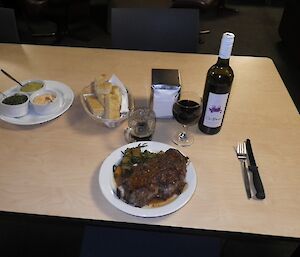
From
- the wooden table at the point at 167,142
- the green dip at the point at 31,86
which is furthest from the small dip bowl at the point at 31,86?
the wooden table at the point at 167,142

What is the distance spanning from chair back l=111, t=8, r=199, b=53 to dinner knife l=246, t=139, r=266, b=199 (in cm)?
77

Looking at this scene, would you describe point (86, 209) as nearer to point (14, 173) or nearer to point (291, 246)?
point (14, 173)

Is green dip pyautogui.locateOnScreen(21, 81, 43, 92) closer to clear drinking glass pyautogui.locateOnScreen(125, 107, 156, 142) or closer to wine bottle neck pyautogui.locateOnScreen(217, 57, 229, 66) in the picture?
clear drinking glass pyautogui.locateOnScreen(125, 107, 156, 142)

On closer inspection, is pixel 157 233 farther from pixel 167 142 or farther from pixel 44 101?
pixel 44 101

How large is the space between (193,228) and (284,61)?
260cm

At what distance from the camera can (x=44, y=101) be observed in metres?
1.01

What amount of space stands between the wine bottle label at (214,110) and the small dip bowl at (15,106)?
58 cm

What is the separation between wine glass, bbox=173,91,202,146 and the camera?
897mm

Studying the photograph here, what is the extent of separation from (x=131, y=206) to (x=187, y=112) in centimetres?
33

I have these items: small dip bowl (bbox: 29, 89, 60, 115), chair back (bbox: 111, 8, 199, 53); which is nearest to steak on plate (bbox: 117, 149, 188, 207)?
small dip bowl (bbox: 29, 89, 60, 115)

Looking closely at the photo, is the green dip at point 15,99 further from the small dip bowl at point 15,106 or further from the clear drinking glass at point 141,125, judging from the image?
the clear drinking glass at point 141,125

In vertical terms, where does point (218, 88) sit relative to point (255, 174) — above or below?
above

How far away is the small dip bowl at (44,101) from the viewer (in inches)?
38.8

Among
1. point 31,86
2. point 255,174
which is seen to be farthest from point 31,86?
point 255,174
